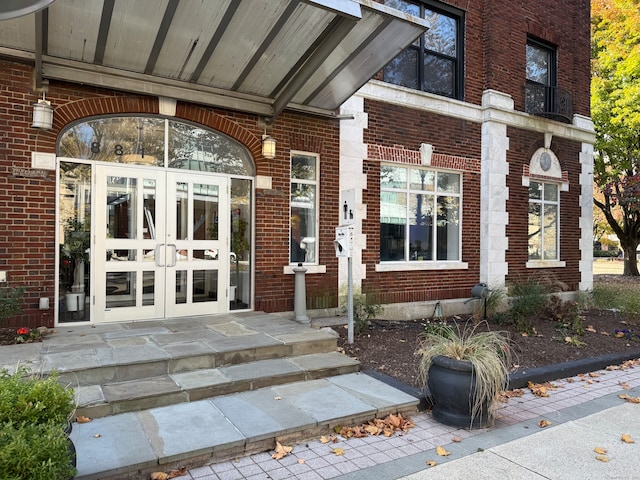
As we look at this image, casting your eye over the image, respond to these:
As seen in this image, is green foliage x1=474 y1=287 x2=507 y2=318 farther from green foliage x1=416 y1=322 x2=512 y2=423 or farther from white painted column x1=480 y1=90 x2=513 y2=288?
green foliage x1=416 y1=322 x2=512 y2=423

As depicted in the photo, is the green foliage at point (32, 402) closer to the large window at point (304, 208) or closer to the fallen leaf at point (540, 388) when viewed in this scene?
the fallen leaf at point (540, 388)

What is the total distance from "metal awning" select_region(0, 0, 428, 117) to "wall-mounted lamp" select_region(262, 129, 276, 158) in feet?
1.89

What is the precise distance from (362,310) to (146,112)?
487 cm

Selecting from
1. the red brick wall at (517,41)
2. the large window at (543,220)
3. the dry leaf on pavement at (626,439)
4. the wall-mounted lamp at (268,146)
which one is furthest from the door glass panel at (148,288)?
the large window at (543,220)

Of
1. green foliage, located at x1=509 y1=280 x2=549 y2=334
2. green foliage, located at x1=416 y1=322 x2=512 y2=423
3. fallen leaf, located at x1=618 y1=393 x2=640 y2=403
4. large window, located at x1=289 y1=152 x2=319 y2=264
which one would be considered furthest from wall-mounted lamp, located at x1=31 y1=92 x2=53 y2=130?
green foliage, located at x1=509 y1=280 x2=549 y2=334

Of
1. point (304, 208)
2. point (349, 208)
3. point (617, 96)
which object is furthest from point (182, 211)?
point (617, 96)

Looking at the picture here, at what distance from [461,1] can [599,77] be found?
11189 millimetres

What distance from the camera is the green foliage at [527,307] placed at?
855 cm

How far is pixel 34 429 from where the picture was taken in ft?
8.13

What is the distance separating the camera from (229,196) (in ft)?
25.7

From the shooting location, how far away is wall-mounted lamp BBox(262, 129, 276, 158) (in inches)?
305

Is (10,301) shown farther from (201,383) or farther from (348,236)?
(348,236)

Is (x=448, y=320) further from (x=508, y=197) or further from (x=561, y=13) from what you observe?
(x=561, y=13)

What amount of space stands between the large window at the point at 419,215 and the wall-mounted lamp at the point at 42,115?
19.4 feet
